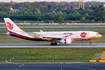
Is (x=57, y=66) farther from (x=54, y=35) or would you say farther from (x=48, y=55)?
(x=54, y=35)

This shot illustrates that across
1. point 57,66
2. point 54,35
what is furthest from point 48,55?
point 54,35

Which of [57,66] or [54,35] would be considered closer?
[57,66]

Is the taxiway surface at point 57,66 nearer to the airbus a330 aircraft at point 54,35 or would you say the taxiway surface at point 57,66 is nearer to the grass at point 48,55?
the grass at point 48,55

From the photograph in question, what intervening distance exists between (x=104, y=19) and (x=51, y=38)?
8887 centimetres

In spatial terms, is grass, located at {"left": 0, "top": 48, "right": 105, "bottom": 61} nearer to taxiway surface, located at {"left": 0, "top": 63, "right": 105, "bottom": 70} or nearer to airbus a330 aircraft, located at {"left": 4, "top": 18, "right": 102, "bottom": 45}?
taxiway surface, located at {"left": 0, "top": 63, "right": 105, "bottom": 70}

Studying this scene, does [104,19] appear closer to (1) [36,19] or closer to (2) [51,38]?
(1) [36,19]

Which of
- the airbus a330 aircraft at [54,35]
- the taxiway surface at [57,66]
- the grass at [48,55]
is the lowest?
the grass at [48,55]

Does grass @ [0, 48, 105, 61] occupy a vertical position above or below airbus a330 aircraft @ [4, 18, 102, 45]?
below

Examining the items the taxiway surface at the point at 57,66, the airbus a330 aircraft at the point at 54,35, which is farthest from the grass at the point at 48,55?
the airbus a330 aircraft at the point at 54,35

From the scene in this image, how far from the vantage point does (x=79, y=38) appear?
5134cm

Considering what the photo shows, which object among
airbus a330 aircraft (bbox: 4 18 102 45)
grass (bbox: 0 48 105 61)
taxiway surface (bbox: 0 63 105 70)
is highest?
airbus a330 aircraft (bbox: 4 18 102 45)

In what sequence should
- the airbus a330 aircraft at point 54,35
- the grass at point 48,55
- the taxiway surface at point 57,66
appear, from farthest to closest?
1. the airbus a330 aircraft at point 54,35
2. the grass at point 48,55
3. the taxiway surface at point 57,66

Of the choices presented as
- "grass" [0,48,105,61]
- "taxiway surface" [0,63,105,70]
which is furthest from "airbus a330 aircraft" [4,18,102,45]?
"taxiway surface" [0,63,105,70]

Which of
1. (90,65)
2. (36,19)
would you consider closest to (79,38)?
(90,65)
